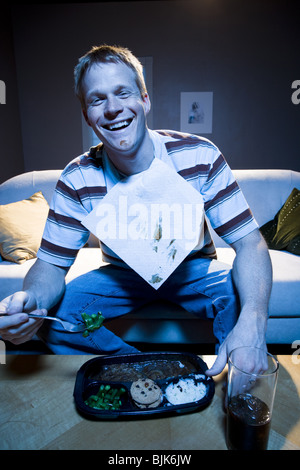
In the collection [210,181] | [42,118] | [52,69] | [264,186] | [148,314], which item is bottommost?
[148,314]

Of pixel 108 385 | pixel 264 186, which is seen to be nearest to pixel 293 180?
pixel 264 186

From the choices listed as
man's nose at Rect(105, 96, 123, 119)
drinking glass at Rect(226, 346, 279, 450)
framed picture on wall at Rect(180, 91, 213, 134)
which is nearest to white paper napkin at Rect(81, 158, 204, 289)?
man's nose at Rect(105, 96, 123, 119)

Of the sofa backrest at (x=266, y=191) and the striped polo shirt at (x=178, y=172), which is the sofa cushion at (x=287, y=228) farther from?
the striped polo shirt at (x=178, y=172)

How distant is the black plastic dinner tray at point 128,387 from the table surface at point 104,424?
0.07ft

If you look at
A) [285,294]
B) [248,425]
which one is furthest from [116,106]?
[285,294]

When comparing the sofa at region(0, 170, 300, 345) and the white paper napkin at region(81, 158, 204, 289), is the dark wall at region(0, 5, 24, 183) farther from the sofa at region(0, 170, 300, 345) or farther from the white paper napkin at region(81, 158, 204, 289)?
the white paper napkin at region(81, 158, 204, 289)

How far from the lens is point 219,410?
2.18 feet

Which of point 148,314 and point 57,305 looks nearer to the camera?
point 57,305

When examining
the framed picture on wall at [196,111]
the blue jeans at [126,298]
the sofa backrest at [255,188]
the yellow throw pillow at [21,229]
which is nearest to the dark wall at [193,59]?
the framed picture on wall at [196,111]

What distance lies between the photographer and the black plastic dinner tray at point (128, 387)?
63 cm

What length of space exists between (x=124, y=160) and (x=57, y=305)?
0.51 meters

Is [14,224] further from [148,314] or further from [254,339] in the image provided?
[254,339]

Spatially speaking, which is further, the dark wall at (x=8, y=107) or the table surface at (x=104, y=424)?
the dark wall at (x=8, y=107)
